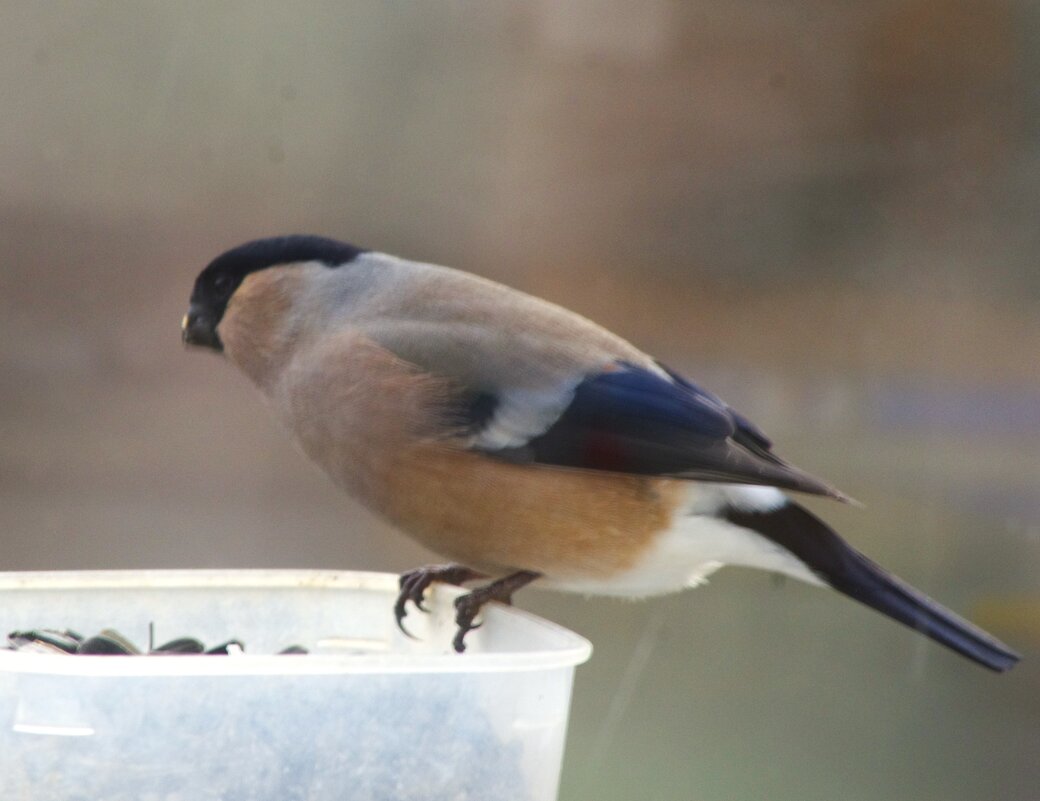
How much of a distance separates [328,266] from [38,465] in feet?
2.07

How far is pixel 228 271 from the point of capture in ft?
3.28

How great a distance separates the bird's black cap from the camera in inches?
39.4

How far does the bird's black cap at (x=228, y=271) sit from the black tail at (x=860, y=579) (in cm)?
38

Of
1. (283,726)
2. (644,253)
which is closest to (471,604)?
(283,726)

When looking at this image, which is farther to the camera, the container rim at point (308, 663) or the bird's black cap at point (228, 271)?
the bird's black cap at point (228, 271)

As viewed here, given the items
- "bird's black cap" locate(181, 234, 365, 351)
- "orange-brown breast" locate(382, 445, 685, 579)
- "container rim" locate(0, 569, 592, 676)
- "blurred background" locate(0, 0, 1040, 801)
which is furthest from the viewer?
"blurred background" locate(0, 0, 1040, 801)

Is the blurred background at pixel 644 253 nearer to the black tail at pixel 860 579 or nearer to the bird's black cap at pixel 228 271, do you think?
the bird's black cap at pixel 228 271

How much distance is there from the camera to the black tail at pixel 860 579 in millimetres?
916

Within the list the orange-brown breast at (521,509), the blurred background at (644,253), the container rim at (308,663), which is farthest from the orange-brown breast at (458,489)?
the blurred background at (644,253)

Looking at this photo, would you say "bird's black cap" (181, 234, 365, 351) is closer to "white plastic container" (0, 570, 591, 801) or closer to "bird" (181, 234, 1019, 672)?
"bird" (181, 234, 1019, 672)

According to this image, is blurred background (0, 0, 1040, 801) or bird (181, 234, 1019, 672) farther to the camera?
blurred background (0, 0, 1040, 801)

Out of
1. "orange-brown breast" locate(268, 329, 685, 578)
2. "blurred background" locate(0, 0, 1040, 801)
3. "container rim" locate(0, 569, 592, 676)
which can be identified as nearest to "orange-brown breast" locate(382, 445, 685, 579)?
"orange-brown breast" locate(268, 329, 685, 578)

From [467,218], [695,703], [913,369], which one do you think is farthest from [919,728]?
[467,218]

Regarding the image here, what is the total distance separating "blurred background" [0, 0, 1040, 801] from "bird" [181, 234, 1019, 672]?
402mm
